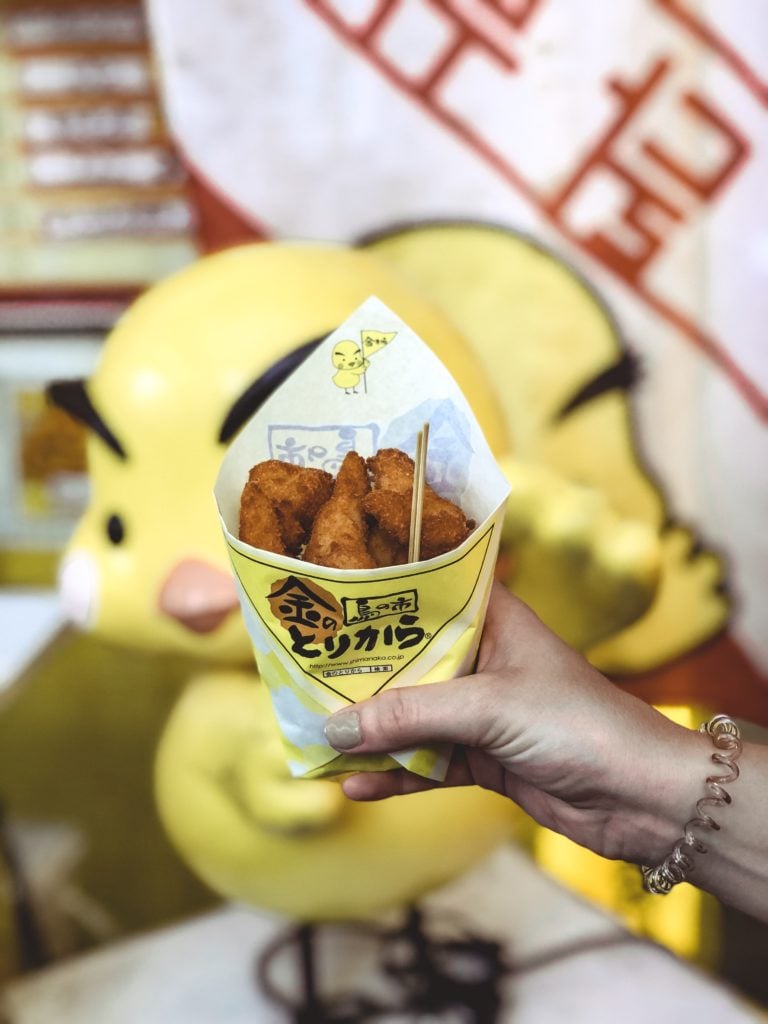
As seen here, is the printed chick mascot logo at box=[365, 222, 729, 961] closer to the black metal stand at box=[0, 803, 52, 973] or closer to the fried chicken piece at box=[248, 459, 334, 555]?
the fried chicken piece at box=[248, 459, 334, 555]

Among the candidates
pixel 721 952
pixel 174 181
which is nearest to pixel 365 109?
pixel 174 181

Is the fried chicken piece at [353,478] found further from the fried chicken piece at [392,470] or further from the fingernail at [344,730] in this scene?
the fingernail at [344,730]

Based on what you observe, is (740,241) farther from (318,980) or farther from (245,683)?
(318,980)

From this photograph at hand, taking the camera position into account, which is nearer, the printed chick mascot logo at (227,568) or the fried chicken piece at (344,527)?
the fried chicken piece at (344,527)

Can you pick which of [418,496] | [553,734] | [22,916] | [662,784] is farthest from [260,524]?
[22,916]

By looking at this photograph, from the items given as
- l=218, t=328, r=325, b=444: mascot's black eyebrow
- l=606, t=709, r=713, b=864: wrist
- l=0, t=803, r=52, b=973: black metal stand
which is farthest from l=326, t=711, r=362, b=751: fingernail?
l=0, t=803, r=52, b=973: black metal stand

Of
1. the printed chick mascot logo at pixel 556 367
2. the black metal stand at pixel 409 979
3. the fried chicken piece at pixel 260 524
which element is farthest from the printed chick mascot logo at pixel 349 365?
the black metal stand at pixel 409 979

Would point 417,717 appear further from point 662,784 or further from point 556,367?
point 556,367
